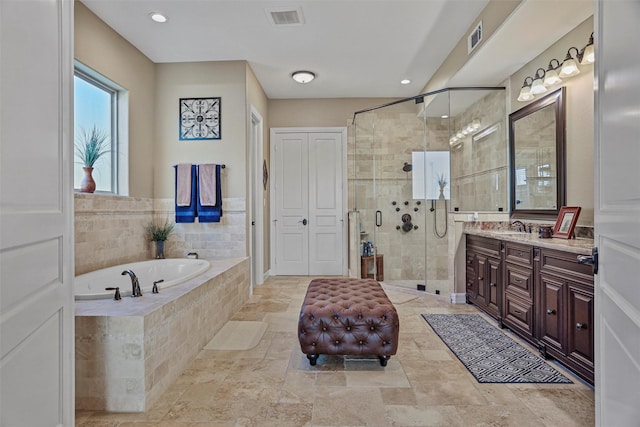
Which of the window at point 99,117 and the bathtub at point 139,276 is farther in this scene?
the window at point 99,117

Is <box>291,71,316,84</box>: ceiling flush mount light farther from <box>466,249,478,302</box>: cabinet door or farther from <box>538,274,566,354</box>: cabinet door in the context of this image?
<box>538,274,566,354</box>: cabinet door

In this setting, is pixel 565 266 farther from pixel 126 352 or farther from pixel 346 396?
pixel 126 352

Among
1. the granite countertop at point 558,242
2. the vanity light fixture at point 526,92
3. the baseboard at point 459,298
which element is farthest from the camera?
the baseboard at point 459,298

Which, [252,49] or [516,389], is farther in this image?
[252,49]

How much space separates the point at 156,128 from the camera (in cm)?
404

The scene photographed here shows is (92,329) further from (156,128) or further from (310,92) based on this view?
(310,92)

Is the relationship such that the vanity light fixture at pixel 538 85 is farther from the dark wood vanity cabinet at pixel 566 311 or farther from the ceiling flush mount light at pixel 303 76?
the ceiling flush mount light at pixel 303 76

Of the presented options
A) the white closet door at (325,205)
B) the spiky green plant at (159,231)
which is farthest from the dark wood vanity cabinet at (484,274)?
the spiky green plant at (159,231)

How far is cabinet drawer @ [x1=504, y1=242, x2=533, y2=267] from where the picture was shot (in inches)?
102

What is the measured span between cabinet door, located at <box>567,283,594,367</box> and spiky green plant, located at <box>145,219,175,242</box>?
3.74m

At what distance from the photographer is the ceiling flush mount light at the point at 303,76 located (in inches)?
170

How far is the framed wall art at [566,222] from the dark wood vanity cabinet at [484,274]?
464 millimetres

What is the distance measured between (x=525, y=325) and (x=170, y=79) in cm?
435

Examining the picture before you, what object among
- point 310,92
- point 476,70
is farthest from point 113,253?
point 476,70
